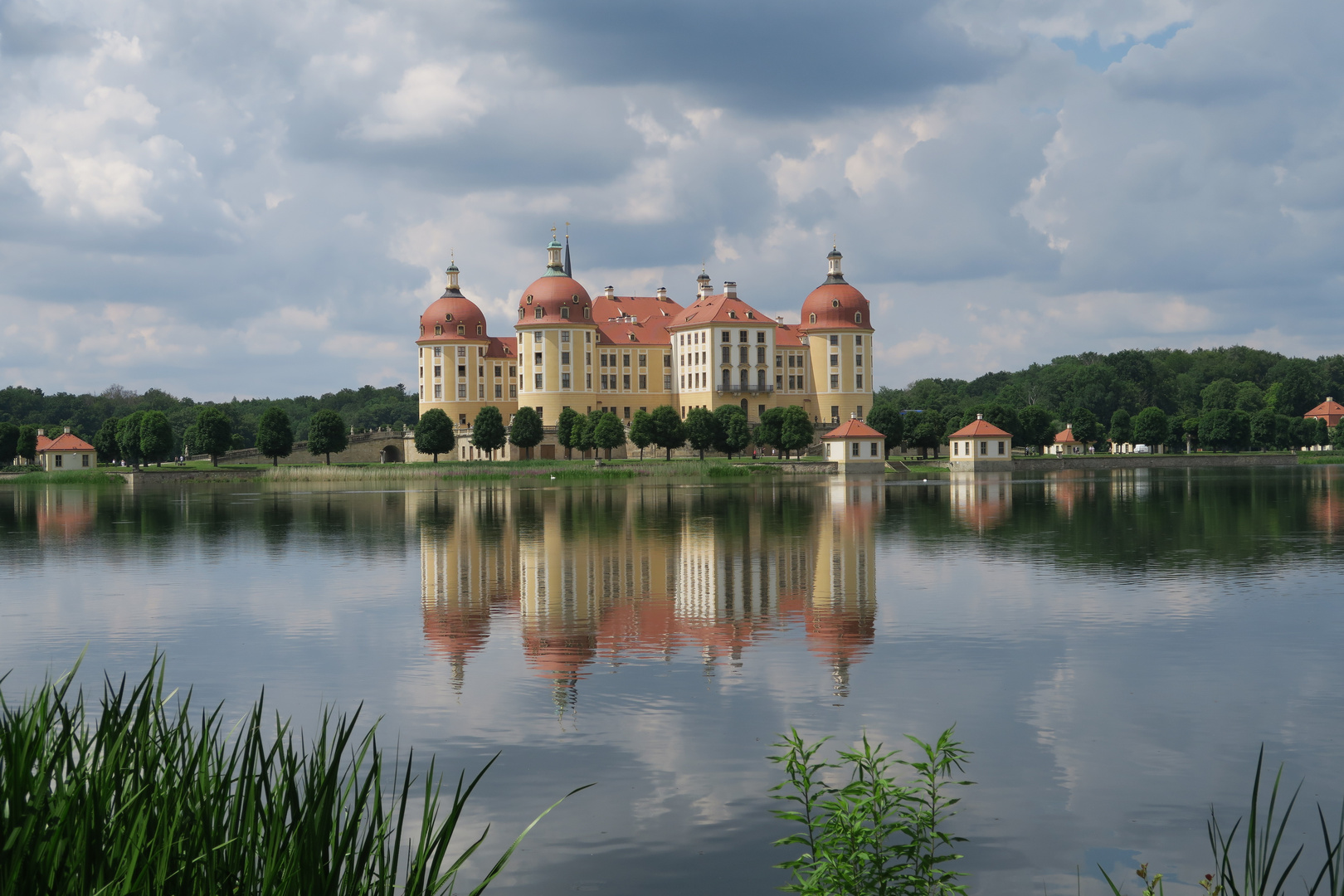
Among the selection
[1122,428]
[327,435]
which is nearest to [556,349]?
[327,435]

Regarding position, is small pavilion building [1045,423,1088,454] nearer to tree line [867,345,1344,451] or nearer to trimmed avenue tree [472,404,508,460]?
tree line [867,345,1344,451]

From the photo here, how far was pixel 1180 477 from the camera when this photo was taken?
7456 centimetres

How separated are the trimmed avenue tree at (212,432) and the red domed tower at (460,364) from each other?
62.5ft

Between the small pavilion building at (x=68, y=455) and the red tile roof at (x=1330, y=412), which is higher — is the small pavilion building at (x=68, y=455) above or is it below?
below

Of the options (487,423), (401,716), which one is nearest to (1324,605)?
(401,716)

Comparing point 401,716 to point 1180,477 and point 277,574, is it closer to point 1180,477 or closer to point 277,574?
point 277,574

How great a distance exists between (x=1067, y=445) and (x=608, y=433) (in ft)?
162

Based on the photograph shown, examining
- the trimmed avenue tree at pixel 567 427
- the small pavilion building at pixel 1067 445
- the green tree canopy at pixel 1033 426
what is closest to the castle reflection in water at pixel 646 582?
the trimmed avenue tree at pixel 567 427

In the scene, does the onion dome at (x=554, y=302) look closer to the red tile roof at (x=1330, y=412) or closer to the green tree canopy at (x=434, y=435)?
the green tree canopy at (x=434, y=435)

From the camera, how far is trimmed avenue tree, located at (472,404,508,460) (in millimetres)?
97938

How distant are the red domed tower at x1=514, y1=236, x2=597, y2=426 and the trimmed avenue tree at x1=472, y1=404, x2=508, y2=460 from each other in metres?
8.52

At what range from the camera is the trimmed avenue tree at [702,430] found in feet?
302

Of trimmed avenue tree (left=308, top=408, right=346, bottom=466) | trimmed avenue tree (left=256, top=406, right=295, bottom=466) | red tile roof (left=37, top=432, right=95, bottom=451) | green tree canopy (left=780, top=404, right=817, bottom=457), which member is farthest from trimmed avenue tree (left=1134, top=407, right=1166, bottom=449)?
red tile roof (left=37, top=432, right=95, bottom=451)

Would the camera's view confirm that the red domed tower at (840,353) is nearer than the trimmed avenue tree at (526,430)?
No
